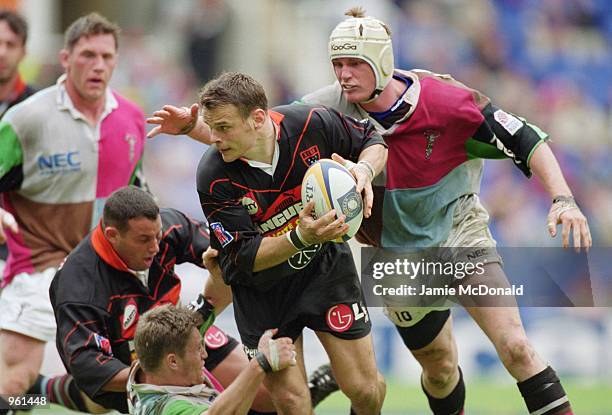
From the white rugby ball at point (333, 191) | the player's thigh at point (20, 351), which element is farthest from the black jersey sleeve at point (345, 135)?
the player's thigh at point (20, 351)

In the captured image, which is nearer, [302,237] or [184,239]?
[302,237]

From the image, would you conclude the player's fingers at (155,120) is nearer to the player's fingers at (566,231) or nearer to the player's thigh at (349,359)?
the player's thigh at (349,359)

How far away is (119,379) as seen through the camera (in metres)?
6.62

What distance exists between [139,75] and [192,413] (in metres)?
11.2

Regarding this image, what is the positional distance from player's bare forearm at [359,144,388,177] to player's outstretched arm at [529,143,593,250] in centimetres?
100

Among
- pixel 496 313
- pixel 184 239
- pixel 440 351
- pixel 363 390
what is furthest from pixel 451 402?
pixel 184 239

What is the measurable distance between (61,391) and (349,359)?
281cm

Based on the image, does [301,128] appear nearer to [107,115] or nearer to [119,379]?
[119,379]

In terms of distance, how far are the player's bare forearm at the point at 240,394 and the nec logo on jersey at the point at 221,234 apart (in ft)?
2.57

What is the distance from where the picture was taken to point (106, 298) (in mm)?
6996

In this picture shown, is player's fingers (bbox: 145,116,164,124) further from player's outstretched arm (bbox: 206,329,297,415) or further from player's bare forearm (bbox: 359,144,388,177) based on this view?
player's outstretched arm (bbox: 206,329,297,415)

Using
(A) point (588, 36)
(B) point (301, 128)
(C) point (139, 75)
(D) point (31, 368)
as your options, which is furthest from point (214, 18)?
(B) point (301, 128)

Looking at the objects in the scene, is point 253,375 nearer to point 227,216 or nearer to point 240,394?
point 240,394

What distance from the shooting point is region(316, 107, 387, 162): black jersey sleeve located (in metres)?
6.45
